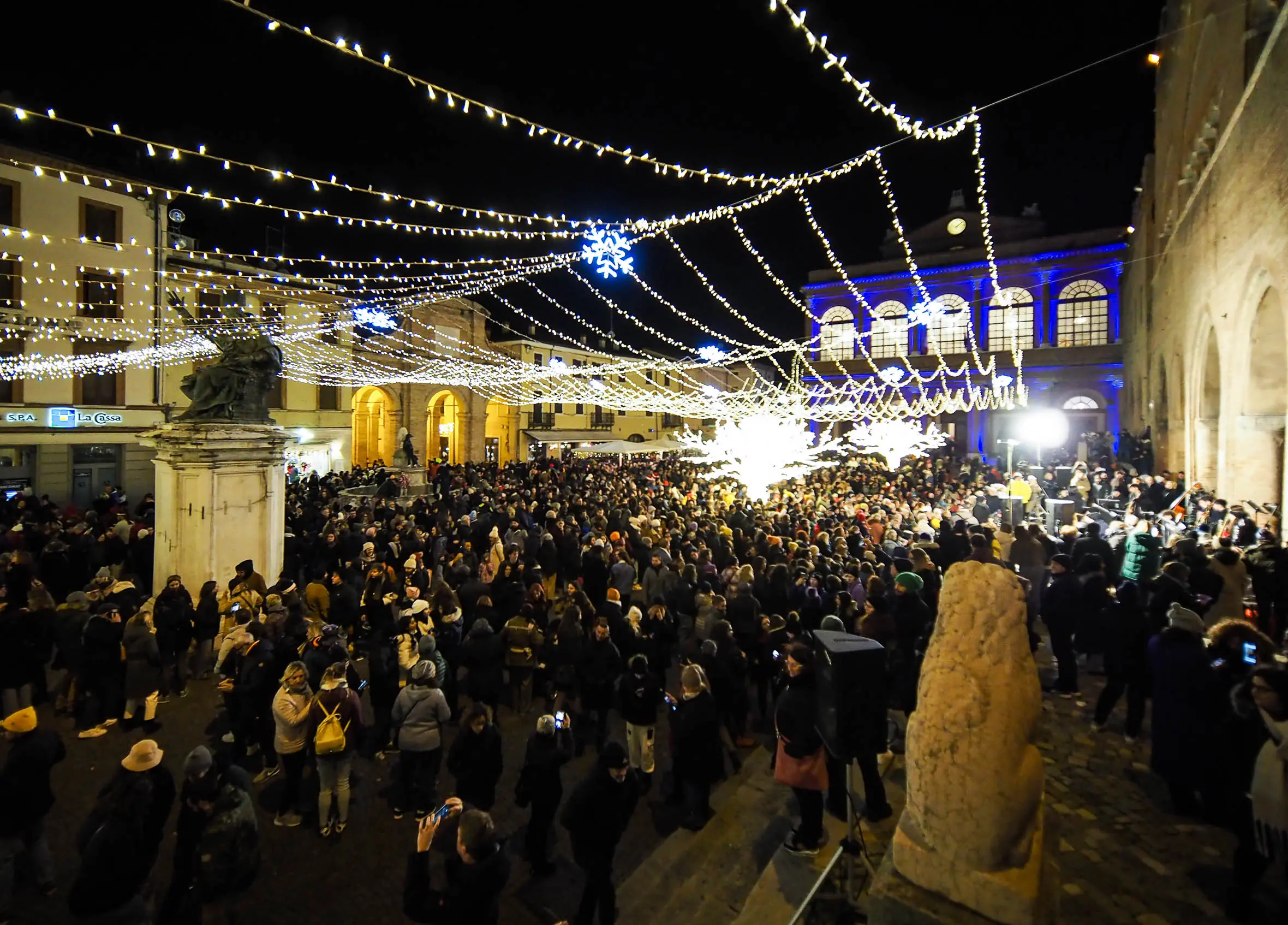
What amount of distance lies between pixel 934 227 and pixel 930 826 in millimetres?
40181

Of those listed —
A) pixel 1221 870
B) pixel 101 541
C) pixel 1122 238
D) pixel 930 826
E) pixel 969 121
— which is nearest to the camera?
pixel 930 826

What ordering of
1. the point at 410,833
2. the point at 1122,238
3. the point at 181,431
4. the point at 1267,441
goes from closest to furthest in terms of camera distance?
1. the point at 410,833
2. the point at 181,431
3. the point at 1267,441
4. the point at 1122,238

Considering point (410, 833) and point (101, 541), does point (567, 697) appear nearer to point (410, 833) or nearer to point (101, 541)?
point (410, 833)

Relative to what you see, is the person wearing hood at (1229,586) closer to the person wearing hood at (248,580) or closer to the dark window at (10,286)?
the person wearing hood at (248,580)

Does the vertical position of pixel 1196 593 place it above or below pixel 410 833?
above

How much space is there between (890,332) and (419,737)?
122 ft

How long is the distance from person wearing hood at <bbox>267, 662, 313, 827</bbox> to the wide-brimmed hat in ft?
3.45

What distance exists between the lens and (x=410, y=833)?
185 inches

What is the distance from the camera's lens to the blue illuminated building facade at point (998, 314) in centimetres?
3111

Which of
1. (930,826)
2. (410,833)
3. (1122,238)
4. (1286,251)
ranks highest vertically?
(1122,238)

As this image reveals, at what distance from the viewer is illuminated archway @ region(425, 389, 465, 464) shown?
105 feet

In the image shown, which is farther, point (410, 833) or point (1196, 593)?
point (1196, 593)

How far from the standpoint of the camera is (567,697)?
660 centimetres

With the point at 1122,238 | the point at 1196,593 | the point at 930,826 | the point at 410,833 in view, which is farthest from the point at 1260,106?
the point at 1122,238
